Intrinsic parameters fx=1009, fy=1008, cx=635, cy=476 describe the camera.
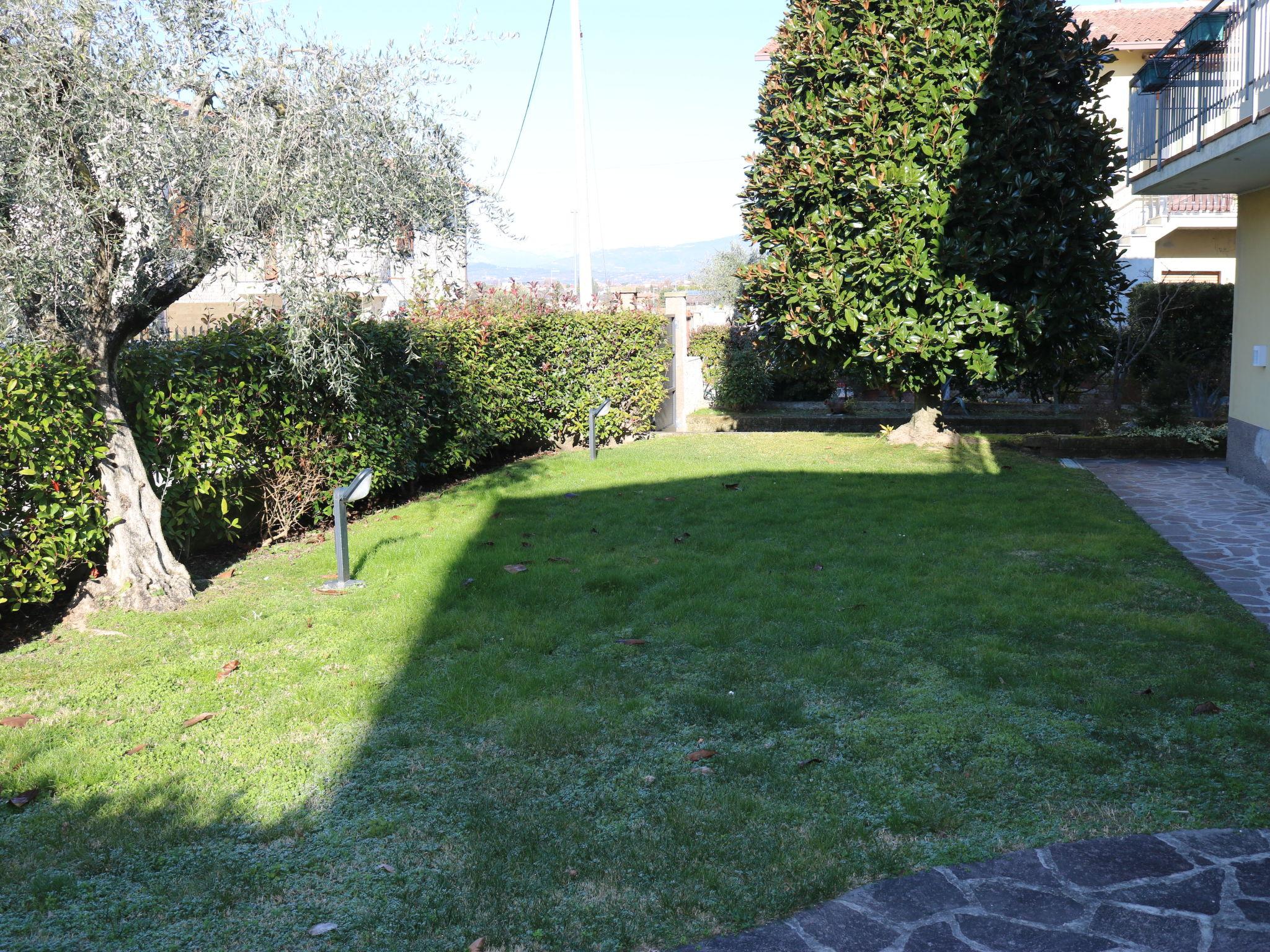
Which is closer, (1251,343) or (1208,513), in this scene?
(1208,513)

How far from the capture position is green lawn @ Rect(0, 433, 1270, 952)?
Answer: 11.7ft

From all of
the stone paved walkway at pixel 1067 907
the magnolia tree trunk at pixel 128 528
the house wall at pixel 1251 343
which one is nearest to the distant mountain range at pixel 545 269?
the magnolia tree trunk at pixel 128 528

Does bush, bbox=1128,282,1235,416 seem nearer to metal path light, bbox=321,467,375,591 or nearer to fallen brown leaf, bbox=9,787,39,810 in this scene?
metal path light, bbox=321,467,375,591

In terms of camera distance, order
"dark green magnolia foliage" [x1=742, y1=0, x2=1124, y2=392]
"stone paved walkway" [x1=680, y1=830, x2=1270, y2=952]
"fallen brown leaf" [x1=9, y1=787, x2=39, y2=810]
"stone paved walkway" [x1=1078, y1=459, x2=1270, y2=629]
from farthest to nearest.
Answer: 1. "dark green magnolia foliage" [x1=742, y1=0, x2=1124, y2=392]
2. "stone paved walkway" [x1=1078, y1=459, x2=1270, y2=629]
3. "fallen brown leaf" [x1=9, y1=787, x2=39, y2=810]
4. "stone paved walkway" [x1=680, y1=830, x2=1270, y2=952]

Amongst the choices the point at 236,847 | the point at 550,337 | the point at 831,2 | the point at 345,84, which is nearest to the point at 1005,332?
the point at 831,2

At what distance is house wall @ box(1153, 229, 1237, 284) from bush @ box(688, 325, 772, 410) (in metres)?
10.2

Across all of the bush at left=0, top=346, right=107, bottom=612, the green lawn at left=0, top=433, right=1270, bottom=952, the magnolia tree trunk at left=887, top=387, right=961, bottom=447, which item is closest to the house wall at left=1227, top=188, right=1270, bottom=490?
the magnolia tree trunk at left=887, top=387, right=961, bottom=447

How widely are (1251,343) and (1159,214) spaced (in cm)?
1317

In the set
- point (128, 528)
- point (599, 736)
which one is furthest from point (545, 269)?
point (599, 736)

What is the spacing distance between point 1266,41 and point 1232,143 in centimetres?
96

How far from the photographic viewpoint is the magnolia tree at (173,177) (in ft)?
18.7

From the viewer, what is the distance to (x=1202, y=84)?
10336 millimetres

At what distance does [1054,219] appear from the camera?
38.7 feet

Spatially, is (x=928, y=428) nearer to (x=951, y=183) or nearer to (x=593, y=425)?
(x=951, y=183)
